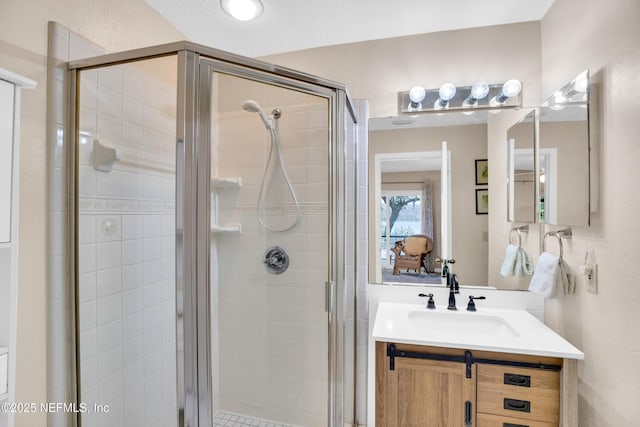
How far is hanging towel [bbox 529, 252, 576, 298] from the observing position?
145 centimetres

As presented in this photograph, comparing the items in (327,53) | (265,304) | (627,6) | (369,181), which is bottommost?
(265,304)

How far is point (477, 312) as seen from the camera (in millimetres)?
1706

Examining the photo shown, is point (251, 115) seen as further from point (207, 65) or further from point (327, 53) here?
point (327, 53)

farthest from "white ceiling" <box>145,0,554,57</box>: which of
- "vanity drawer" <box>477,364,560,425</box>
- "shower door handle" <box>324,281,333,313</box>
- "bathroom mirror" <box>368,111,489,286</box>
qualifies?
"vanity drawer" <box>477,364,560,425</box>

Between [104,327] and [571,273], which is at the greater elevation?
[571,273]

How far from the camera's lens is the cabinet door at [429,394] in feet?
4.45

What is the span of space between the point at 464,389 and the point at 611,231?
876 millimetres

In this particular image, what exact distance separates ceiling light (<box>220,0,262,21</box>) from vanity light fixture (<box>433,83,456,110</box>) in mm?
1091

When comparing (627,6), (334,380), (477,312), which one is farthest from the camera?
(477,312)

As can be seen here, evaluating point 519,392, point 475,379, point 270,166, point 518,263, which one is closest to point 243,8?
point 270,166

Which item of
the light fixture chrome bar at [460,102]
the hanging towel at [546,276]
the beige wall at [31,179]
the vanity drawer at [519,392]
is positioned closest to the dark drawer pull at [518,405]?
the vanity drawer at [519,392]

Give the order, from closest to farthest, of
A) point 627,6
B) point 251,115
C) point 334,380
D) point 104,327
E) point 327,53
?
point 627,6, point 104,327, point 251,115, point 334,380, point 327,53

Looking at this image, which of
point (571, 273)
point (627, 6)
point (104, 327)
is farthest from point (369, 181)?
point (104, 327)

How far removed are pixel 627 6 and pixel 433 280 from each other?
1.42m
